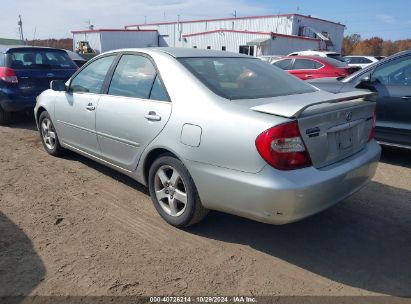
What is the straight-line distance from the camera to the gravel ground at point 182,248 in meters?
2.73

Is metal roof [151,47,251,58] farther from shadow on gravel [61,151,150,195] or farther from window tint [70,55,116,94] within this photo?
shadow on gravel [61,151,150,195]

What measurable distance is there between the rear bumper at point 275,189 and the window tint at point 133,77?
41.1 inches

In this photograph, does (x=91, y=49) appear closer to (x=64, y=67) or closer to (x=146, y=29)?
(x=146, y=29)

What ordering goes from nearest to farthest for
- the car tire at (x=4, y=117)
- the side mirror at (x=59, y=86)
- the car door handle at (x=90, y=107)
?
the car door handle at (x=90, y=107) → the side mirror at (x=59, y=86) → the car tire at (x=4, y=117)

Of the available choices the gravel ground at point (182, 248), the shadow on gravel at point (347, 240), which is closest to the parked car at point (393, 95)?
the gravel ground at point (182, 248)

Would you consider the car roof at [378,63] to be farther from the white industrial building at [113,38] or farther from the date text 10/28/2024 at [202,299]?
the white industrial building at [113,38]

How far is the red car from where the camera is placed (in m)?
11.3

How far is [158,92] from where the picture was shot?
355cm

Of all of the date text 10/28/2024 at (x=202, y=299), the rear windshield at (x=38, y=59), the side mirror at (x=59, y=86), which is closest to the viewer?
the date text 10/28/2024 at (x=202, y=299)

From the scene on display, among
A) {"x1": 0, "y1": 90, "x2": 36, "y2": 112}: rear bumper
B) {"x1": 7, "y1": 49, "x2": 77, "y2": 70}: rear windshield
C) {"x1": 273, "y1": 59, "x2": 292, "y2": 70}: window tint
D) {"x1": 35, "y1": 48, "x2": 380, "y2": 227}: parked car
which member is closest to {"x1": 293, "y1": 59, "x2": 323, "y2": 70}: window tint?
{"x1": 273, "y1": 59, "x2": 292, "y2": 70}: window tint

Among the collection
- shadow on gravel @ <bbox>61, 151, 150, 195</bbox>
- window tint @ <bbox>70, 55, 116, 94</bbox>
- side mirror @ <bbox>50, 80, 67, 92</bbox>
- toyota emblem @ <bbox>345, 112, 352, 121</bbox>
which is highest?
window tint @ <bbox>70, 55, 116, 94</bbox>

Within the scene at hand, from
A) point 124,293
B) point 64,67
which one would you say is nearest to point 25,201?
point 124,293

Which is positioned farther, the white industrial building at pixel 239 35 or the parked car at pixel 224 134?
the white industrial building at pixel 239 35

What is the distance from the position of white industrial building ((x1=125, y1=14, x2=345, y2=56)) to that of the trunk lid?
31.9 m
